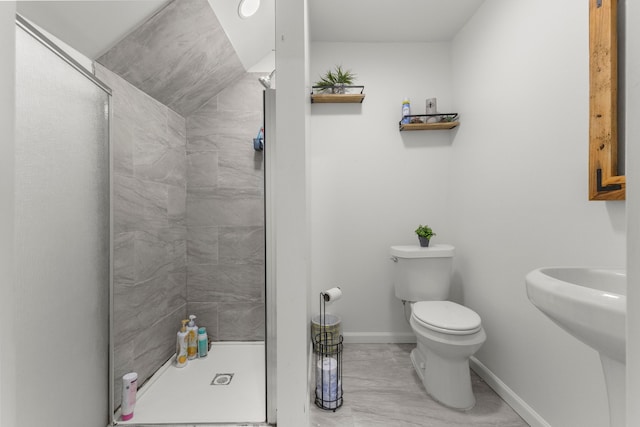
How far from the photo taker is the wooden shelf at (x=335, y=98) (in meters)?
2.20

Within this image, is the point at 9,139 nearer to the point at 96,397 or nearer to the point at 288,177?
the point at 288,177

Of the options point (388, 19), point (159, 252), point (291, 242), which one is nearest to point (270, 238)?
point (291, 242)

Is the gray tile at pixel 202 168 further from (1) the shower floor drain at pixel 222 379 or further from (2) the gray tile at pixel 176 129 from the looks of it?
(1) the shower floor drain at pixel 222 379

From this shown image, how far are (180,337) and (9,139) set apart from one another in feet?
6.09

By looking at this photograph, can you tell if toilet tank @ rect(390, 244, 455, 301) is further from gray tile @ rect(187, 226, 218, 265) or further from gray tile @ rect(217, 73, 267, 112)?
gray tile @ rect(217, 73, 267, 112)

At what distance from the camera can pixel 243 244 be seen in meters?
2.18

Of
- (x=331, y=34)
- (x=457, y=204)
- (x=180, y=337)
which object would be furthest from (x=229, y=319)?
(x=331, y=34)

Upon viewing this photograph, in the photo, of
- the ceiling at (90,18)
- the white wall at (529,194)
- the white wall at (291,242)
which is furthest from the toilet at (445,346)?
the ceiling at (90,18)

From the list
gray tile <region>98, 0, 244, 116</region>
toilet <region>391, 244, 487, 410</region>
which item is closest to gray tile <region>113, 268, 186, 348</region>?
gray tile <region>98, 0, 244, 116</region>

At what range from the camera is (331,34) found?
225cm

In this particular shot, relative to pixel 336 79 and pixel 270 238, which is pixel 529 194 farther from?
pixel 336 79

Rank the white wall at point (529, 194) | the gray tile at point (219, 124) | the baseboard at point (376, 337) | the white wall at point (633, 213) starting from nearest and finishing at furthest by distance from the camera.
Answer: the white wall at point (633, 213)
the white wall at point (529, 194)
the gray tile at point (219, 124)
the baseboard at point (376, 337)

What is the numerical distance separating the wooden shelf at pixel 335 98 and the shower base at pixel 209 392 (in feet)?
6.23

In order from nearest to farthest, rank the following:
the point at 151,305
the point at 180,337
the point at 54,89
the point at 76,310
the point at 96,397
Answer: the point at 54,89 → the point at 76,310 → the point at 96,397 → the point at 151,305 → the point at 180,337
